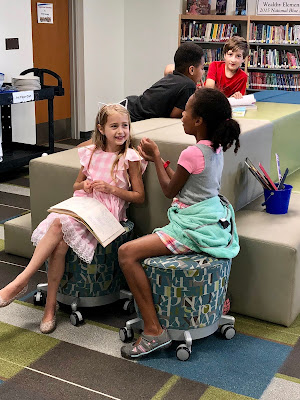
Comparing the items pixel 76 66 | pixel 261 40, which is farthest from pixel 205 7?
pixel 76 66

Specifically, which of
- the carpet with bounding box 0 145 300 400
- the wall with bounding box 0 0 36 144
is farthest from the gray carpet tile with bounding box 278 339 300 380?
the wall with bounding box 0 0 36 144

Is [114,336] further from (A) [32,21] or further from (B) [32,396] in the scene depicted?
(A) [32,21]

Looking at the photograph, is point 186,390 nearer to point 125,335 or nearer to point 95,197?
point 125,335

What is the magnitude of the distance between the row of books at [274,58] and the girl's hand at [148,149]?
4692mm

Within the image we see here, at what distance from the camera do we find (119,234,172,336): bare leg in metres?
2.27

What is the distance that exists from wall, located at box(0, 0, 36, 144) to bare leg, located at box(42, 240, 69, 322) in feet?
11.4

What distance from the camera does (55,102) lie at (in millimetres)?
6590

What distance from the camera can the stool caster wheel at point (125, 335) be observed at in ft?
7.73

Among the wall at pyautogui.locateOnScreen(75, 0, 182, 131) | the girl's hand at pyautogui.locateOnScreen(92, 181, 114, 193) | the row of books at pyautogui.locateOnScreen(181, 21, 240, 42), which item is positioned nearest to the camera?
the girl's hand at pyautogui.locateOnScreen(92, 181, 114, 193)

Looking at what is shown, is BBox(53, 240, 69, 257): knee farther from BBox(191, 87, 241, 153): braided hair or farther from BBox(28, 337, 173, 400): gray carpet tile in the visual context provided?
BBox(191, 87, 241, 153): braided hair

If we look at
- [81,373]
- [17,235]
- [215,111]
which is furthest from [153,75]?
[81,373]

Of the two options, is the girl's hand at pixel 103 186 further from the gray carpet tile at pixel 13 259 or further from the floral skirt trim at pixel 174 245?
the gray carpet tile at pixel 13 259

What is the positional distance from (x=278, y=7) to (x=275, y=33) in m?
0.30

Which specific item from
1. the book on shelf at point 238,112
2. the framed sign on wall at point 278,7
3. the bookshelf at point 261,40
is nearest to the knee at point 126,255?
the book on shelf at point 238,112
